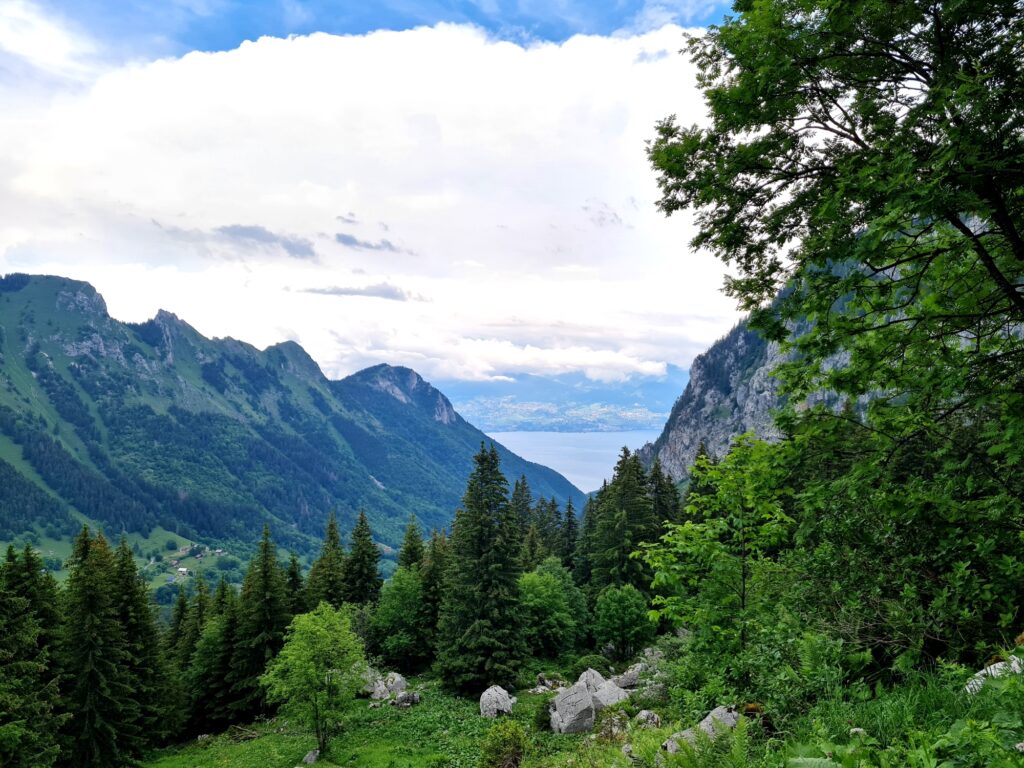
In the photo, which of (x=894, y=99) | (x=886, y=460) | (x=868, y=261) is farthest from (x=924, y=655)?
(x=894, y=99)

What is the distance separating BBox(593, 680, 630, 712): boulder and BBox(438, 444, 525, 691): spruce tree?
1375 cm

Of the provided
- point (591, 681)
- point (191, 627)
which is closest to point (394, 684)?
point (591, 681)

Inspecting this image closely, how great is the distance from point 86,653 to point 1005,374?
43.0 m

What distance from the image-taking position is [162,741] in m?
40.7

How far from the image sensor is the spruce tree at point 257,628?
141ft

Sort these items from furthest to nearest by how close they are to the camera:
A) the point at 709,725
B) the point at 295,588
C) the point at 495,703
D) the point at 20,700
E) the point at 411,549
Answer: the point at 411,549, the point at 295,588, the point at 495,703, the point at 20,700, the point at 709,725

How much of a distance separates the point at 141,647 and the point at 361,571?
20877mm

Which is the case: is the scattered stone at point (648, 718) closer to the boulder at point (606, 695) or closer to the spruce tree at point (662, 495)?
the boulder at point (606, 695)

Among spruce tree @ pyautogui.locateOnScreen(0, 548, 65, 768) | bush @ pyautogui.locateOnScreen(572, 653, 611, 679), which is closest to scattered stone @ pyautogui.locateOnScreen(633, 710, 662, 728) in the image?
spruce tree @ pyautogui.locateOnScreen(0, 548, 65, 768)

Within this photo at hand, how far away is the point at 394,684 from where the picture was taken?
43.1 m

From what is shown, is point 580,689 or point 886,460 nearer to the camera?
point 886,460

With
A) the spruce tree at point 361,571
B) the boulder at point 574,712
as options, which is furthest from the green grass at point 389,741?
the spruce tree at point 361,571

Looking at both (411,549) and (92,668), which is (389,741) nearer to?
(92,668)

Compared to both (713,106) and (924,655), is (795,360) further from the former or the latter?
(924,655)
